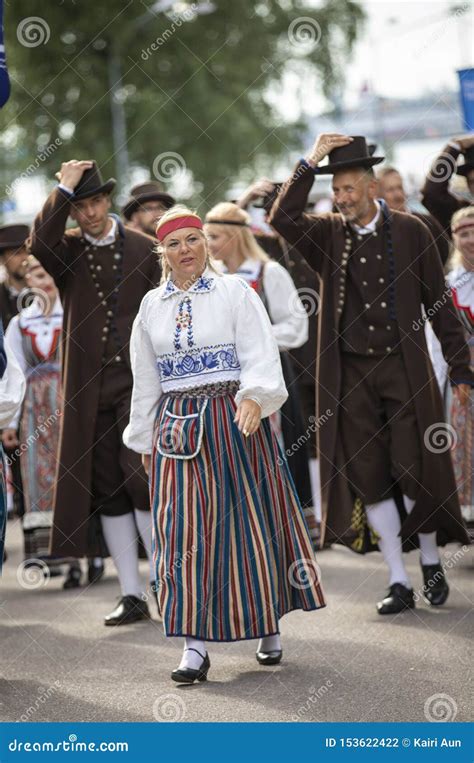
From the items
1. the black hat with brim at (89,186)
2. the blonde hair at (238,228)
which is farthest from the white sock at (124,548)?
the blonde hair at (238,228)

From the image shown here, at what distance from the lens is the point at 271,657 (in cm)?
682

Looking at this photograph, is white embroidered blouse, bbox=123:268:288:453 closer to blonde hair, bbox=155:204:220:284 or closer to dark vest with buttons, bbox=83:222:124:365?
blonde hair, bbox=155:204:220:284

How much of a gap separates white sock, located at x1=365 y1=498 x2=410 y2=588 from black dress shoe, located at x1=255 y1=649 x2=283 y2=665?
1.35 metres

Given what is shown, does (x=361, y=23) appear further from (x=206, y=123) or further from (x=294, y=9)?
(x=206, y=123)

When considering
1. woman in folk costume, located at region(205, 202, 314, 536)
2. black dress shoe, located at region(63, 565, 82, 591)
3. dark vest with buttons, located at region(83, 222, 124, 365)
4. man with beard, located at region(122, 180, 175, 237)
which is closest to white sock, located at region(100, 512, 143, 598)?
dark vest with buttons, located at region(83, 222, 124, 365)

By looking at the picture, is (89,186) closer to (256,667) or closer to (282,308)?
(282,308)

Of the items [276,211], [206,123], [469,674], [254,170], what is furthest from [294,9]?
[469,674]

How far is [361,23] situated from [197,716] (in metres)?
29.3

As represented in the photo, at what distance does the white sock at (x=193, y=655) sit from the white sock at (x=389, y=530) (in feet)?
5.60

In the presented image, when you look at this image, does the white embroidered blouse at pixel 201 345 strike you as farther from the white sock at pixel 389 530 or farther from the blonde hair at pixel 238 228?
the blonde hair at pixel 238 228

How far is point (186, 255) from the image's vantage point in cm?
670

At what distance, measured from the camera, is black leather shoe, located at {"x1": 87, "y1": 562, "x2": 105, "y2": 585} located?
32.4ft

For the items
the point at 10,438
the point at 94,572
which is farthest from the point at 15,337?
the point at 94,572

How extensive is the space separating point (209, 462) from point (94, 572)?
135 inches
